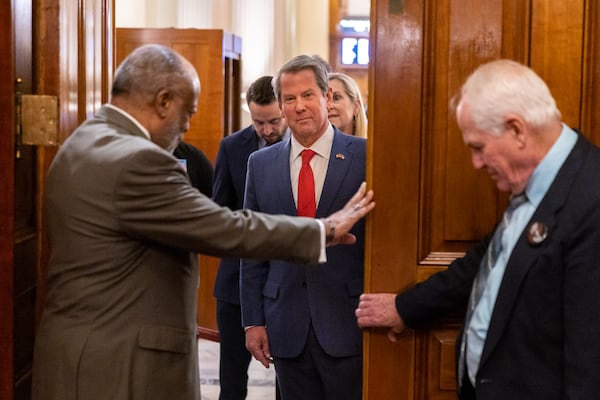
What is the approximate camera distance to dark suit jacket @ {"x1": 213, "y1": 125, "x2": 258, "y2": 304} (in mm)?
3982

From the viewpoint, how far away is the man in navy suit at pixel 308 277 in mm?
2744

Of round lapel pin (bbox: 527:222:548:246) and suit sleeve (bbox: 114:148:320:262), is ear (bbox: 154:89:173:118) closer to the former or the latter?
suit sleeve (bbox: 114:148:320:262)

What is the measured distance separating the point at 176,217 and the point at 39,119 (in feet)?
1.41

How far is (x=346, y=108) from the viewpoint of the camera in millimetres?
4039

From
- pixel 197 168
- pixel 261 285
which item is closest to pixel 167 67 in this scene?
pixel 261 285

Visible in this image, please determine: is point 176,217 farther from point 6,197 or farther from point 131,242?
point 6,197

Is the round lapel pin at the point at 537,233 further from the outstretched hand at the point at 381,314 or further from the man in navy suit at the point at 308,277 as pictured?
the man in navy suit at the point at 308,277

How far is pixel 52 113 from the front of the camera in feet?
7.05

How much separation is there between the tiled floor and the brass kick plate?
121 inches

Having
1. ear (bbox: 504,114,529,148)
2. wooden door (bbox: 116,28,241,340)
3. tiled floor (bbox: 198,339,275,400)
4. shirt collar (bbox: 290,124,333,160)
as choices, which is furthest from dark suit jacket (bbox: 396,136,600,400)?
wooden door (bbox: 116,28,241,340)

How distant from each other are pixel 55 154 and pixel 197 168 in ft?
8.55

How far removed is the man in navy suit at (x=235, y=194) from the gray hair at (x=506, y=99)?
2.27 meters

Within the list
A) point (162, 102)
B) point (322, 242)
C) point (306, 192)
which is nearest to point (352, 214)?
point (322, 242)

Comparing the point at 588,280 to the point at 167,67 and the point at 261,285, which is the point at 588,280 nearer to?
the point at 167,67
